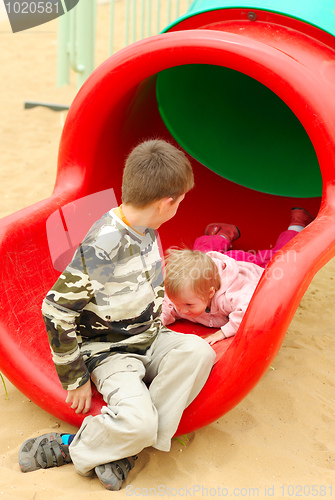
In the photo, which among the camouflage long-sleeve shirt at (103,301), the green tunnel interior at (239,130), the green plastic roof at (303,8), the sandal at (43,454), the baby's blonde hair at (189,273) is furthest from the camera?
the green tunnel interior at (239,130)

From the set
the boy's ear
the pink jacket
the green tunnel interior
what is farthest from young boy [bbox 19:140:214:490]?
the green tunnel interior

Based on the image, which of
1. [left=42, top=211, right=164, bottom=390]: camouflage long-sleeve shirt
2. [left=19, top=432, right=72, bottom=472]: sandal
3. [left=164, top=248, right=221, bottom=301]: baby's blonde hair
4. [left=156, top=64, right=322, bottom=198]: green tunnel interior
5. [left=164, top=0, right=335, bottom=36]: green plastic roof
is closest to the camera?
[left=42, top=211, right=164, bottom=390]: camouflage long-sleeve shirt

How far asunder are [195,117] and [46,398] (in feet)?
6.28

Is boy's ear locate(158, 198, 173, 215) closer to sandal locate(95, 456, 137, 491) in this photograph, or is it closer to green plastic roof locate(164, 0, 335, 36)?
sandal locate(95, 456, 137, 491)

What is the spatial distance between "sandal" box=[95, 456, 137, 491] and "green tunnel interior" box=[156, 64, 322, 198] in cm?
188

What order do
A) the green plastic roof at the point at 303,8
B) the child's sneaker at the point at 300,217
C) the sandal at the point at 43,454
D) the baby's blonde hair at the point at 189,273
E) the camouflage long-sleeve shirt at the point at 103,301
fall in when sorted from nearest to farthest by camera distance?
the camouflage long-sleeve shirt at the point at 103,301, the sandal at the point at 43,454, the baby's blonde hair at the point at 189,273, the green plastic roof at the point at 303,8, the child's sneaker at the point at 300,217

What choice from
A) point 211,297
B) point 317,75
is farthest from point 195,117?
point 211,297

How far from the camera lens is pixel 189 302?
2246 millimetres

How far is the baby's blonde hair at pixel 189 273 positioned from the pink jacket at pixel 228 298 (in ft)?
0.31

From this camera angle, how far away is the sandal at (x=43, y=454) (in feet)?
5.98

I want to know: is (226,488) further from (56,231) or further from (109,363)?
(56,231)

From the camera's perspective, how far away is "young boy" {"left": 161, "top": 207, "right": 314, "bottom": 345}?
222 cm

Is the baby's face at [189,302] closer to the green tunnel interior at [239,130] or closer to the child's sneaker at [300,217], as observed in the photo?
the child's sneaker at [300,217]

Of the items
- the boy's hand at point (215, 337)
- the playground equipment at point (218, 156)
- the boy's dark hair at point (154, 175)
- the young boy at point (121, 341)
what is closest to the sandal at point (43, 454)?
the young boy at point (121, 341)
